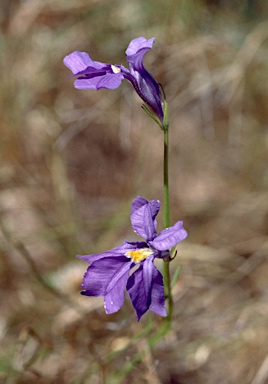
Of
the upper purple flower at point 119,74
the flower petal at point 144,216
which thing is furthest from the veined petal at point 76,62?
the flower petal at point 144,216

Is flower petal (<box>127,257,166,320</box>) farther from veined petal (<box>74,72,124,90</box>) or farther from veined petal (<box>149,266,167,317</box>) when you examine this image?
veined petal (<box>74,72,124,90</box>)

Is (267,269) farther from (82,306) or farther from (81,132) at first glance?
(81,132)

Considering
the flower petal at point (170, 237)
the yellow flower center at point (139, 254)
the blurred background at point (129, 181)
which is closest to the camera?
the flower petal at point (170, 237)

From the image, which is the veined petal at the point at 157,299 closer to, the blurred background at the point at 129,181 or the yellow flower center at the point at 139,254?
the yellow flower center at the point at 139,254

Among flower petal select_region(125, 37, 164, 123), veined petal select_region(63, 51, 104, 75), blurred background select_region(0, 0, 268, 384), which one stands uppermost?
veined petal select_region(63, 51, 104, 75)

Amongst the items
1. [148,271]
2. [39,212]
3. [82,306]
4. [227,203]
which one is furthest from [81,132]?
[148,271]

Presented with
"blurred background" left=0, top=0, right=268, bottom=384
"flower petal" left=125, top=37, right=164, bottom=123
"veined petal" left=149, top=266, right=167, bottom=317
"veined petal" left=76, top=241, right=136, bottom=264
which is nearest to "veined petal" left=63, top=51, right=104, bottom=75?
"flower petal" left=125, top=37, right=164, bottom=123

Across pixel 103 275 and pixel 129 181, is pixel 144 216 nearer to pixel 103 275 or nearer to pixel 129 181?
pixel 103 275
